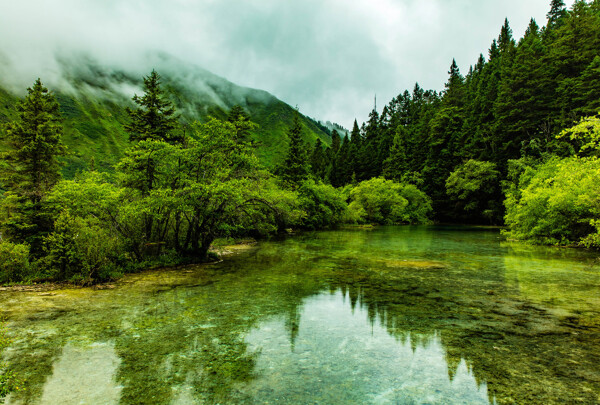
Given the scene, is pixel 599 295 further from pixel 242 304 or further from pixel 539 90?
pixel 539 90

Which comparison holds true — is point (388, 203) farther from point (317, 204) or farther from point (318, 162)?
point (318, 162)

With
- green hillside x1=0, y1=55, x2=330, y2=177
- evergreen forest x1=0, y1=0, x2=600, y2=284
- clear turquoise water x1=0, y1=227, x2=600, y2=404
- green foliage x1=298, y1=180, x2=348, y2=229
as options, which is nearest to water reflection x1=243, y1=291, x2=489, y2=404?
clear turquoise water x1=0, y1=227, x2=600, y2=404

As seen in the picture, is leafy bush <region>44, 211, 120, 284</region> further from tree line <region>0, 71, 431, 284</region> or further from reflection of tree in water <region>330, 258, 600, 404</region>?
reflection of tree in water <region>330, 258, 600, 404</region>

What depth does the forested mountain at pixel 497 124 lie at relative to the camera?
137ft

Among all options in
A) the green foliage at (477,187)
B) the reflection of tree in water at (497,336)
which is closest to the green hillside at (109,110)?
the green foliage at (477,187)

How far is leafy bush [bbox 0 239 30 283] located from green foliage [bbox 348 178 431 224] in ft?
139

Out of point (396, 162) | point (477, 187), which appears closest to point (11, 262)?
point (477, 187)

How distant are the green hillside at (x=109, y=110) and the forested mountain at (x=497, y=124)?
98.4 ft

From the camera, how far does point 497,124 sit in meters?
51.4

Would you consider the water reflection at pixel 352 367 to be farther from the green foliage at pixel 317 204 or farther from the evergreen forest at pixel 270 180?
the green foliage at pixel 317 204

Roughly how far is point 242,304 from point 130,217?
9.18 m

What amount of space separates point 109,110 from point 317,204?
116 m

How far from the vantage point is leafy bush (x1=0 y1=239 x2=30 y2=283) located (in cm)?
1225

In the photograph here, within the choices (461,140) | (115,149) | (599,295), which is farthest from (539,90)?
(115,149)
